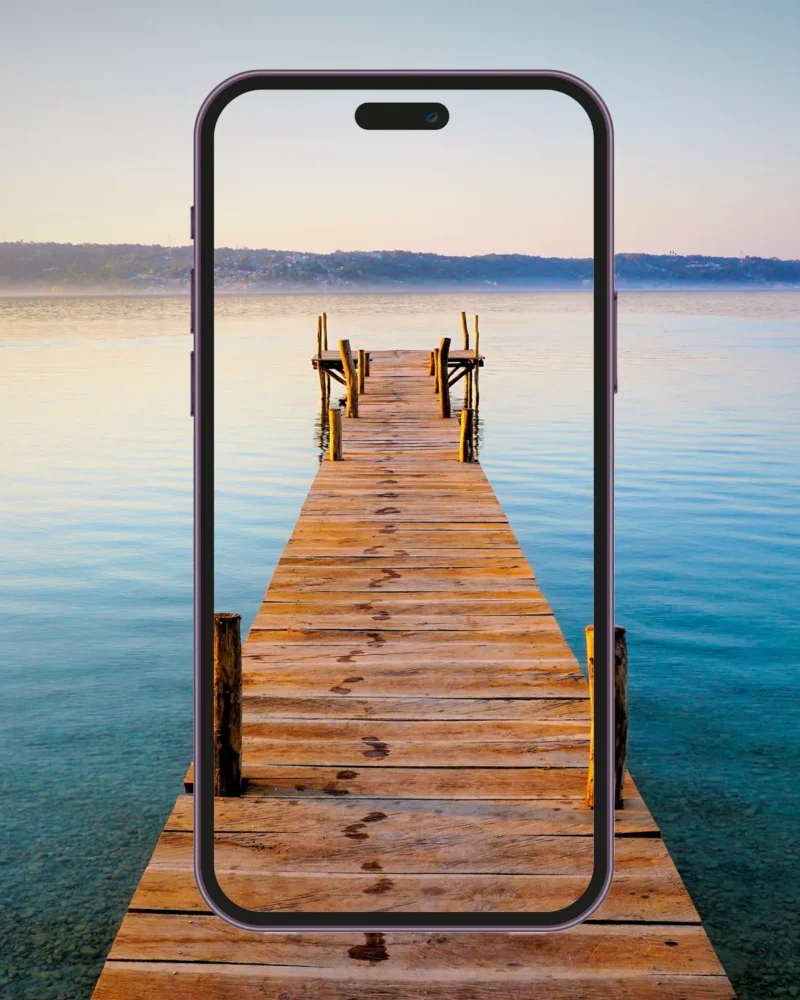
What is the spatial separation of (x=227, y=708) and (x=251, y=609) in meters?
8.88

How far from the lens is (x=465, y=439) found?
1464 centimetres

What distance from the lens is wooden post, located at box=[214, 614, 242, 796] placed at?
477 centimetres

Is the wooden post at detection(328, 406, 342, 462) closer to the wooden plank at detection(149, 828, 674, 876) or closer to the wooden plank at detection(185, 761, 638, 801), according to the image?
the wooden plank at detection(185, 761, 638, 801)

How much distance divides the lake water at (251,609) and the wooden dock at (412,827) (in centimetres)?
157

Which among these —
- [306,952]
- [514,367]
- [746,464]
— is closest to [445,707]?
[306,952]

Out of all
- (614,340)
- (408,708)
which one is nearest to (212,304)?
(614,340)

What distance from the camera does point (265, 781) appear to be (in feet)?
16.4

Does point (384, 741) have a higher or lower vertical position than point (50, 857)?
higher

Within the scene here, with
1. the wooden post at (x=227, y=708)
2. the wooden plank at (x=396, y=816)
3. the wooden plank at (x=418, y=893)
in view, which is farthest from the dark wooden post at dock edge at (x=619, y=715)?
the wooden post at (x=227, y=708)

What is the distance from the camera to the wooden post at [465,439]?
14.5m

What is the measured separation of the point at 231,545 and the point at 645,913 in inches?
544

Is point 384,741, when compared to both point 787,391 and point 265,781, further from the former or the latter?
point 787,391

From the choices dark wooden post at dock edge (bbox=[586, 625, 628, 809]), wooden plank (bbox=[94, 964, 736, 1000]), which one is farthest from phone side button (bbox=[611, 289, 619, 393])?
wooden plank (bbox=[94, 964, 736, 1000])

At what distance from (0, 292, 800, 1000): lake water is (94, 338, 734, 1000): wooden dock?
1572 mm
